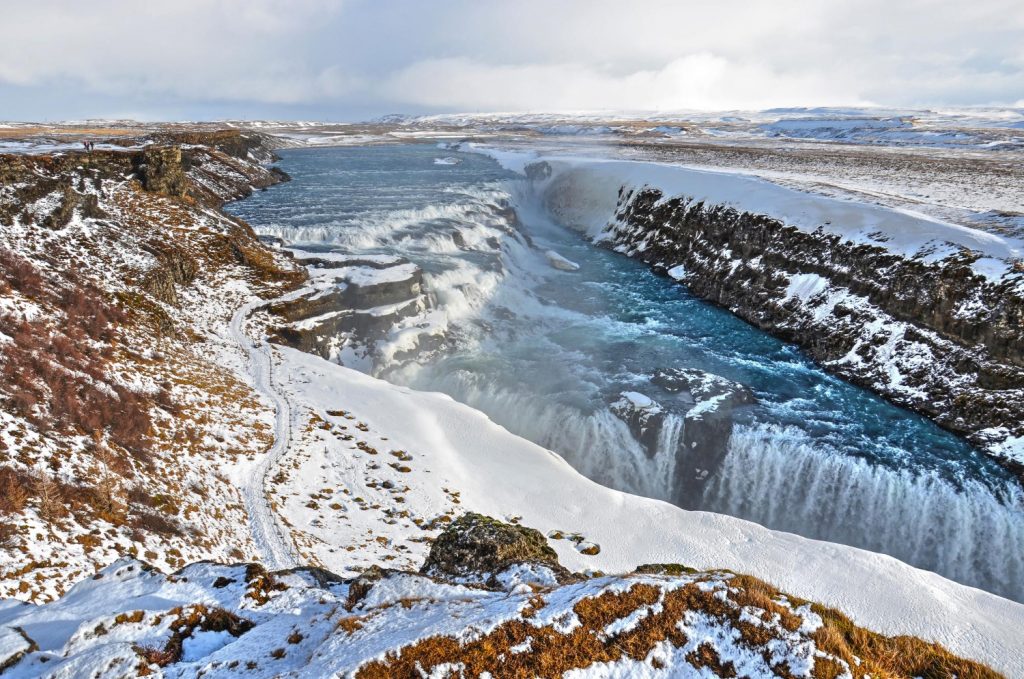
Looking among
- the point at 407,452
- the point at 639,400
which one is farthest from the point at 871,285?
the point at 407,452

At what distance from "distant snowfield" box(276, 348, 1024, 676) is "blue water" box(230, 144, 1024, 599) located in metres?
5.56

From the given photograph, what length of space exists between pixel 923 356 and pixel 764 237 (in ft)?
50.6

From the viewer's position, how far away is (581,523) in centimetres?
1697

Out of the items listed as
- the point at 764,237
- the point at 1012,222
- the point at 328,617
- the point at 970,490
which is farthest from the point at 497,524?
the point at 1012,222

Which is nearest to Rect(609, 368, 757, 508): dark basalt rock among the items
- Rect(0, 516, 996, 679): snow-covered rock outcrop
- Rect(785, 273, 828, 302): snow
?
Rect(785, 273, 828, 302): snow

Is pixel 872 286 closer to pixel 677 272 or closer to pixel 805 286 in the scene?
pixel 805 286

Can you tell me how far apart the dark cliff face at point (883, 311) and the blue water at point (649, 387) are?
1420mm

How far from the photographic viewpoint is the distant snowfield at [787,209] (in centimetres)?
2938

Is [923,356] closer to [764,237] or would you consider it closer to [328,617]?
[764,237]

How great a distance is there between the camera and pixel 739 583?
24.4ft

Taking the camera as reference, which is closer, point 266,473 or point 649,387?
point 266,473

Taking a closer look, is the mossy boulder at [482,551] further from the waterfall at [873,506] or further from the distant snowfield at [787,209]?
the distant snowfield at [787,209]

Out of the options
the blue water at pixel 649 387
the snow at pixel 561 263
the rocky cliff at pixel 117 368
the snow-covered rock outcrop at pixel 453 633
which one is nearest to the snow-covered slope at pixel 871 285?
the blue water at pixel 649 387

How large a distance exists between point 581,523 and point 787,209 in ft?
111
